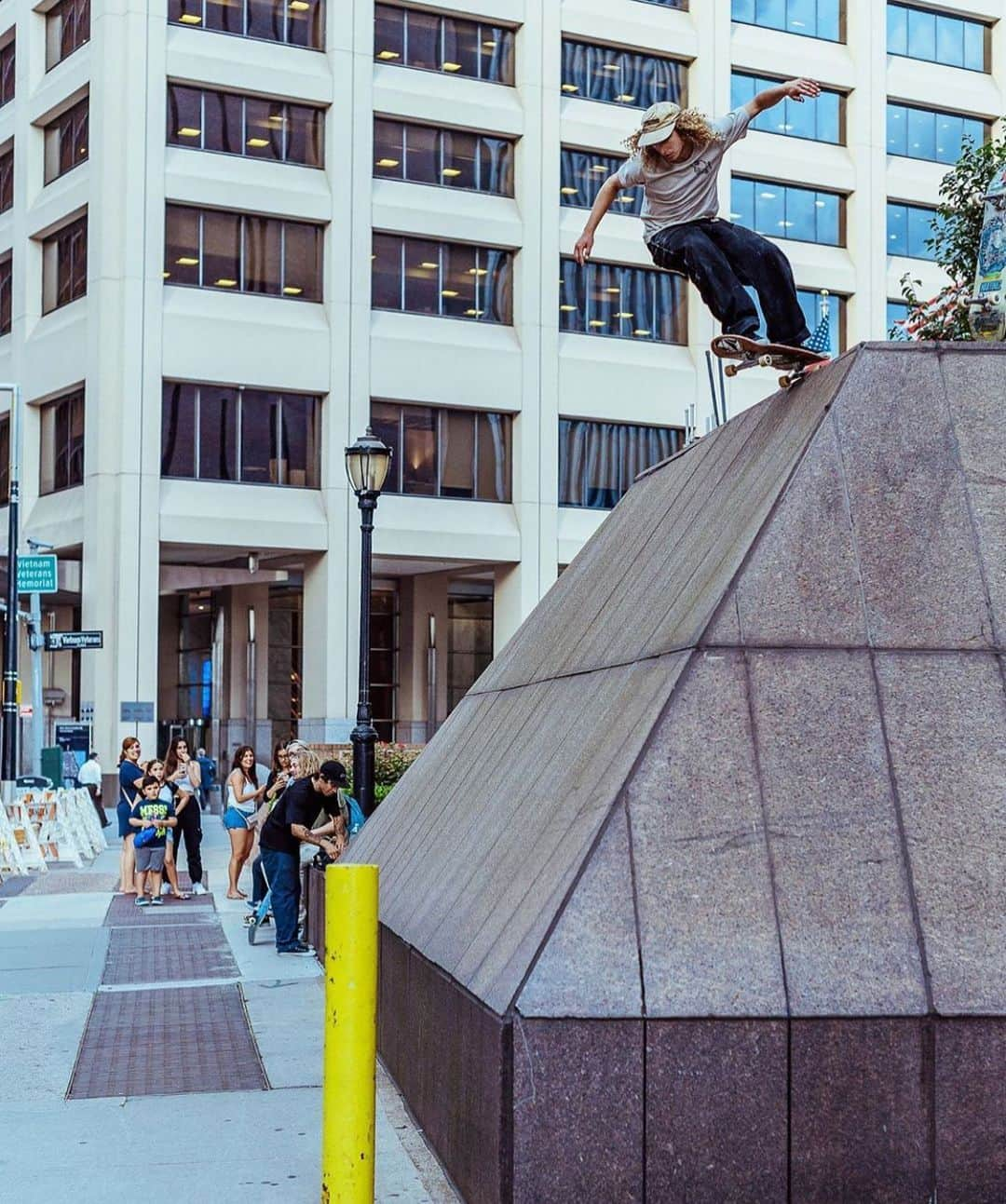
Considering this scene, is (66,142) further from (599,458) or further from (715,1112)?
(715,1112)

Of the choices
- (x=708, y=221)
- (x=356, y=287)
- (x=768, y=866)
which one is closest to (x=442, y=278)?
(x=356, y=287)

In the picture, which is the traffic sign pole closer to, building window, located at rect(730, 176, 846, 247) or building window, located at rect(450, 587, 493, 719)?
building window, located at rect(450, 587, 493, 719)

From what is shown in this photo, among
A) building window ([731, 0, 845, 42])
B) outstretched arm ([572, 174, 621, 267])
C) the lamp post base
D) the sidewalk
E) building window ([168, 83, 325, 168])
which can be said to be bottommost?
the sidewalk

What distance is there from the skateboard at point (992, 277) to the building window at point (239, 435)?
31.0 m

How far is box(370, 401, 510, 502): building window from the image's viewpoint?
41094 mm

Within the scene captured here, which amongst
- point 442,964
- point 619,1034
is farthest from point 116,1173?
point 619,1034

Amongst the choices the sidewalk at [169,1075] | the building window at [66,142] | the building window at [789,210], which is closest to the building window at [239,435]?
the building window at [66,142]

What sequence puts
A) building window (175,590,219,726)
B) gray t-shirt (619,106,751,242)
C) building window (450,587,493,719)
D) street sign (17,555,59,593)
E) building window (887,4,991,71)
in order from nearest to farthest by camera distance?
gray t-shirt (619,106,751,242)
street sign (17,555,59,593)
building window (887,4,991,71)
building window (450,587,493,719)
building window (175,590,219,726)

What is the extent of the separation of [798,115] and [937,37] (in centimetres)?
569

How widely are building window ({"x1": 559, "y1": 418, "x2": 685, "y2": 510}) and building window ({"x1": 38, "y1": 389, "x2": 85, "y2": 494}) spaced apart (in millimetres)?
11475

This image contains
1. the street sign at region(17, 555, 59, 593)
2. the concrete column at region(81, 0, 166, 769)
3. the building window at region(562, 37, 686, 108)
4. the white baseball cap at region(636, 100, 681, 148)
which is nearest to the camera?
the white baseball cap at region(636, 100, 681, 148)

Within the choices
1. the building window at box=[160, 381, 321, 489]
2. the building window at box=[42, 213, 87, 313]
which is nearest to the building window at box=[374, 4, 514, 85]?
the building window at box=[42, 213, 87, 313]

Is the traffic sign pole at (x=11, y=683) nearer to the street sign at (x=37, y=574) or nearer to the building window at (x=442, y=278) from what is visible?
the street sign at (x=37, y=574)

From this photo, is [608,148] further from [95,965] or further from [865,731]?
[865,731]
